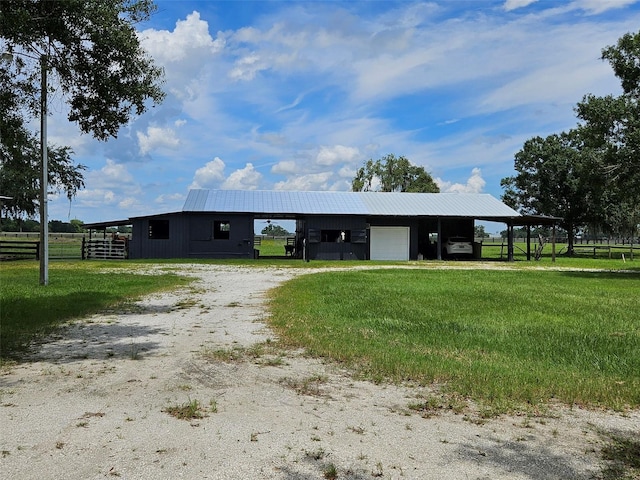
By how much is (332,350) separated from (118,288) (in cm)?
915

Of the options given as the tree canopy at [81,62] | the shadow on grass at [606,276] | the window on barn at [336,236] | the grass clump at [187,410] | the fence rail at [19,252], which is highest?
the tree canopy at [81,62]

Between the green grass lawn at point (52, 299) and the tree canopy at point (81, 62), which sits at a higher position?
the tree canopy at point (81, 62)

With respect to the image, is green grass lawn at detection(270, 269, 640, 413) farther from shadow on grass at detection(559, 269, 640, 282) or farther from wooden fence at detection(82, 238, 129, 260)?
wooden fence at detection(82, 238, 129, 260)

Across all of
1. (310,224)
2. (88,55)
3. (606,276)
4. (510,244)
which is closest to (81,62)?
(88,55)

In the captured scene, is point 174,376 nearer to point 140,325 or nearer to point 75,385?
→ point 75,385

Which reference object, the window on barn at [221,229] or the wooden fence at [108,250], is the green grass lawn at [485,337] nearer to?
the window on barn at [221,229]

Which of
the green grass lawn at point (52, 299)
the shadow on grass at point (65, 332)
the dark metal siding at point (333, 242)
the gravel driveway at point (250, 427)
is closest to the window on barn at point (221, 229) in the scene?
the dark metal siding at point (333, 242)

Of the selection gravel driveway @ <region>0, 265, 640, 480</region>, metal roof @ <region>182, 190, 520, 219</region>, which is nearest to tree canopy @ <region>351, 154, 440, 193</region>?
metal roof @ <region>182, 190, 520, 219</region>

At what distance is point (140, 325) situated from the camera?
8.94 metres

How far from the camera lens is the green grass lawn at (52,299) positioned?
26.0 feet

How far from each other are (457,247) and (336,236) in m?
8.35

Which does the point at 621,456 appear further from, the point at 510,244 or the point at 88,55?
the point at 510,244

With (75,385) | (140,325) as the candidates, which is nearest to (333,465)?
(75,385)

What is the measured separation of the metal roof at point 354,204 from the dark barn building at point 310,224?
6 cm
